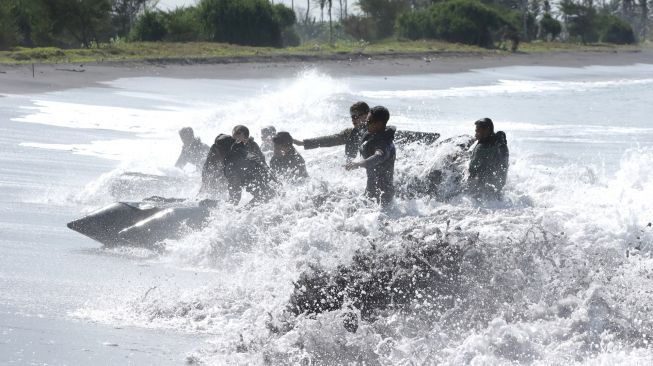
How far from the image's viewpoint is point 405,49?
6844 centimetres

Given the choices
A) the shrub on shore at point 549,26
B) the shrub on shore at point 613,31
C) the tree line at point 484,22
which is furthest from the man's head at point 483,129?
the shrub on shore at point 613,31

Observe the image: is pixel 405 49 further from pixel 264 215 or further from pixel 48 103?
pixel 264 215

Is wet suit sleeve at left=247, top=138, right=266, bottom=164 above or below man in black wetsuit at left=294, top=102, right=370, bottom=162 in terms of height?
below

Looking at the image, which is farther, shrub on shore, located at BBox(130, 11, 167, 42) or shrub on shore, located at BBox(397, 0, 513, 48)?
shrub on shore, located at BBox(397, 0, 513, 48)

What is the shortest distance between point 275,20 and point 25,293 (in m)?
64.5

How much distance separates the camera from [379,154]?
10477 millimetres

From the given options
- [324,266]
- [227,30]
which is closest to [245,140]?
[324,266]

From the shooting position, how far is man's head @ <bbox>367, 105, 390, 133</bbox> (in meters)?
10.5

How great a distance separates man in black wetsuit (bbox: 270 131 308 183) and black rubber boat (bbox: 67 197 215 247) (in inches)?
34.5

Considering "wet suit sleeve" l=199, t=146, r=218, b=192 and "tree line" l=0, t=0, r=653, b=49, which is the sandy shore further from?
"wet suit sleeve" l=199, t=146, r=218, b=192

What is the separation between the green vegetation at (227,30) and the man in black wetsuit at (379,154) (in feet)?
118

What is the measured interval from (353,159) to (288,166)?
1.39 meters

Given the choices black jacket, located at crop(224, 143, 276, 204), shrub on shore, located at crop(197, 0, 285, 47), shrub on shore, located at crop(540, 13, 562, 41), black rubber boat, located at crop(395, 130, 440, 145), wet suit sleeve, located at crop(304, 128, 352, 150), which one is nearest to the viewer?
wet suit sleeve, located at crop(304, 128, 352, 150)

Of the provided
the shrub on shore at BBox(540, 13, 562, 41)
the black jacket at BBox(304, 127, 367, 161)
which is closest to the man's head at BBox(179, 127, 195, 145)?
the black jacket at BBox(304, 127, 367, 161)
